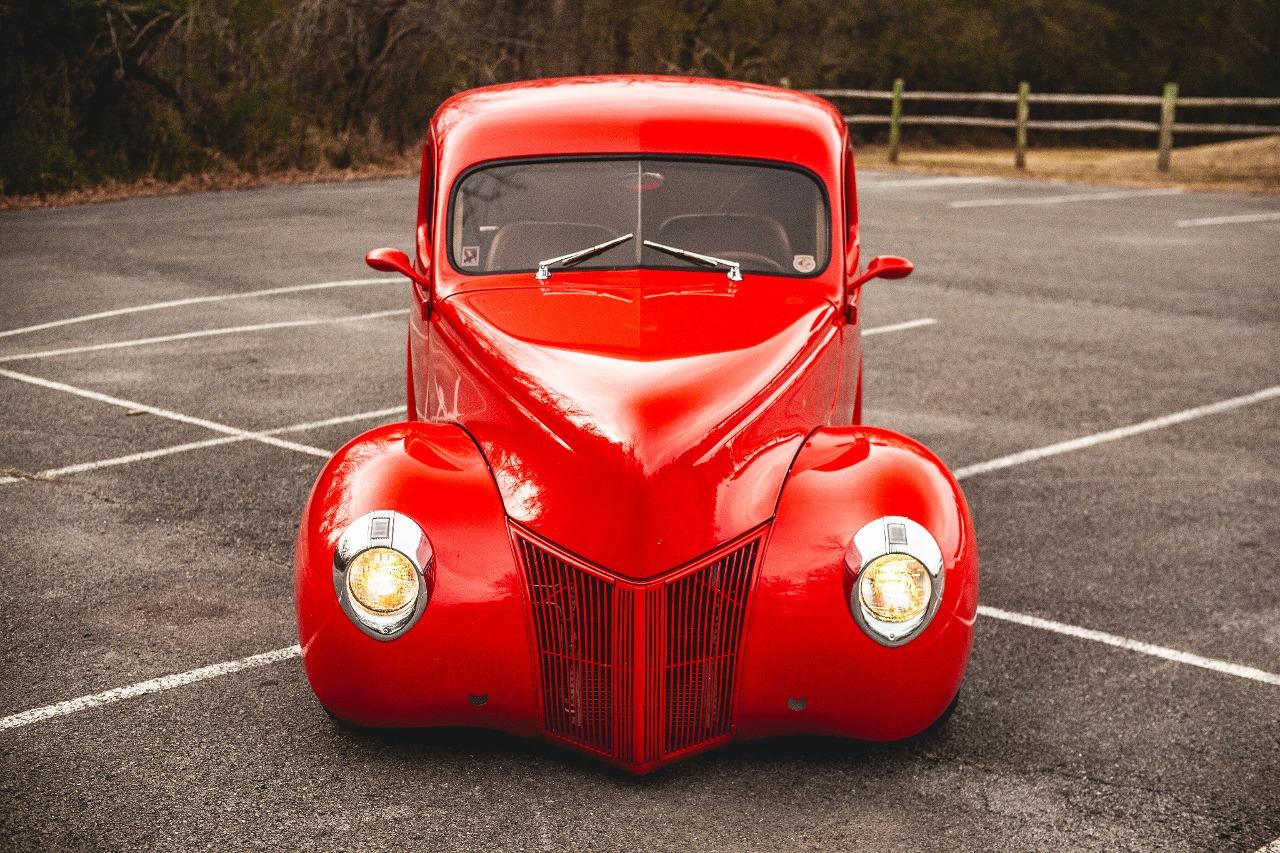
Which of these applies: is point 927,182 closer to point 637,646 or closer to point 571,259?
point 571,259

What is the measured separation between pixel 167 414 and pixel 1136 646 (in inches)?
217

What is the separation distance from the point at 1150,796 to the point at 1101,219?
51.0 ft

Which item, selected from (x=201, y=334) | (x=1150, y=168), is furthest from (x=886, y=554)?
(x=1150, y=168)

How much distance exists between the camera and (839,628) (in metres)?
3.79

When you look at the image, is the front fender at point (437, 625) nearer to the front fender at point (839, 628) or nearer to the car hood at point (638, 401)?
the car hood at point (638, 401)

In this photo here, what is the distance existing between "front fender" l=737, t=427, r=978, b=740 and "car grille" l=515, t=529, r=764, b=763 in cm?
8

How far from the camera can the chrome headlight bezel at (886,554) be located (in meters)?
3.79

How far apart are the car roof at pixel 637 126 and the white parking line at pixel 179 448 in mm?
2587

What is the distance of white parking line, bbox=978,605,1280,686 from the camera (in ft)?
15.4

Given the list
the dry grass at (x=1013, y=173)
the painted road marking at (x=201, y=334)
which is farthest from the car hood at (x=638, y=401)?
the dry grass at (x=1013, y=173)

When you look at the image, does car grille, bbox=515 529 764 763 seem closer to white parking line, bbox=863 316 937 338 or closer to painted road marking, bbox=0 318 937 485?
painted road marking, bbox=0 318 937 485

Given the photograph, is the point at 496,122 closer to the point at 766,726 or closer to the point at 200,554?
the point at 200,554

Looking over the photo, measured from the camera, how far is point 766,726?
3.89 meters

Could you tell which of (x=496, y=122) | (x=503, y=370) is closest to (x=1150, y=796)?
(x=503, y=370)
